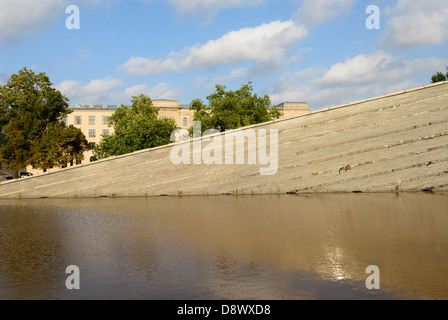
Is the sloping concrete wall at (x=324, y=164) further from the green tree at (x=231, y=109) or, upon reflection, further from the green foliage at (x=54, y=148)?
the green tree at (x=231, y=109)

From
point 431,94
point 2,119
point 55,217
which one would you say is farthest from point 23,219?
point 2,119

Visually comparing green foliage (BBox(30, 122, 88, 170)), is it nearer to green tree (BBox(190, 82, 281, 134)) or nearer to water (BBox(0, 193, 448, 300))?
green tree (BBox(190, 82, 281, 134))

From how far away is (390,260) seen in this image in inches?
246

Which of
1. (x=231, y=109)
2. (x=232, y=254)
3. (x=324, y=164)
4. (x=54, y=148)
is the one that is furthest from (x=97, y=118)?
(x=232, y=254)

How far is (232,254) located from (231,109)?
37168 millimetres

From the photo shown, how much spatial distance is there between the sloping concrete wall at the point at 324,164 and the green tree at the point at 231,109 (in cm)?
1998

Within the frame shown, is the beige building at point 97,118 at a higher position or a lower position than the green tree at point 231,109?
higher

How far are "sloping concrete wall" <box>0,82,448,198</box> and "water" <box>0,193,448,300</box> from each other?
6.45 m

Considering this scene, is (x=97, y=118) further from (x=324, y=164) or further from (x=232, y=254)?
(x=232, y=254)

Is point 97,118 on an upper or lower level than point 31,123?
upper

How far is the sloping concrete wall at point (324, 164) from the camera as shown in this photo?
18391mm

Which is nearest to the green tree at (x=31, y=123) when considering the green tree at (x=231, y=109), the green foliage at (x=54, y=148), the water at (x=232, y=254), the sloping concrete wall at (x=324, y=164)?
the green foliage at (x=54, y=148)

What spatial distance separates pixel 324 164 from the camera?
62.7ft
